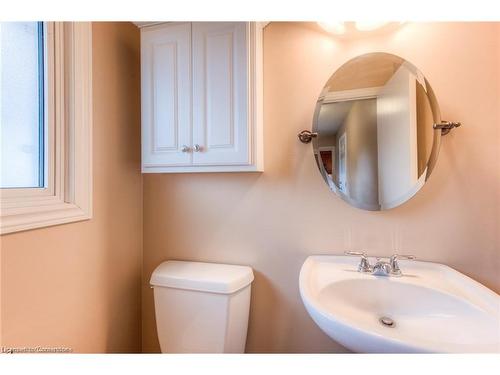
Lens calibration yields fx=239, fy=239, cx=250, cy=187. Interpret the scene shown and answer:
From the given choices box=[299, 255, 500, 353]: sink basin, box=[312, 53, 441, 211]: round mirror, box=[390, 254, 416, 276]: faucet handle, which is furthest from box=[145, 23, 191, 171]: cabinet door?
box=[390, 254, 416, 276]: faucet handle

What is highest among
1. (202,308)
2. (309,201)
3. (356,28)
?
(356,28)

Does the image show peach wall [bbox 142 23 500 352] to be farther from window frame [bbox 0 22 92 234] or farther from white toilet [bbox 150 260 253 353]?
window frame [bbox 0 22 92 234]

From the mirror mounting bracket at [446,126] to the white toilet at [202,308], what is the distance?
958 millimetres

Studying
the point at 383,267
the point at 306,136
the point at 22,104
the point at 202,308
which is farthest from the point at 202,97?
the point at 383,267

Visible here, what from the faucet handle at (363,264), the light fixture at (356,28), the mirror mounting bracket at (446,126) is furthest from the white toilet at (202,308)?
the light fixture at (356,28)

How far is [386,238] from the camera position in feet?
3.22

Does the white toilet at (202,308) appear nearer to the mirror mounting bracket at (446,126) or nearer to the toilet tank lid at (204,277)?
the toilet tank lid at (204,277)

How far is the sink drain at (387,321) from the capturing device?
2.74ft

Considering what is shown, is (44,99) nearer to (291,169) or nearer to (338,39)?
(291,169)

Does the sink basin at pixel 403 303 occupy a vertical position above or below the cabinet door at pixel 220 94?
below

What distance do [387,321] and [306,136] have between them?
30.0 inches

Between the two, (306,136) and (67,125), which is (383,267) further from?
(67,125)

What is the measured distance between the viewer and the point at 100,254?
102 cm

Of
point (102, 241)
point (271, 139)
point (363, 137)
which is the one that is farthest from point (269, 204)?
point (102, 241)
